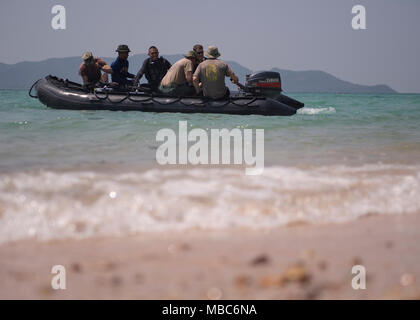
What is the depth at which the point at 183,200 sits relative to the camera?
121 inches

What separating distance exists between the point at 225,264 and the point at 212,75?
28.0 ft

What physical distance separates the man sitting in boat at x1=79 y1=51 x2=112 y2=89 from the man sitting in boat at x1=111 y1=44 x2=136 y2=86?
0.68 ft

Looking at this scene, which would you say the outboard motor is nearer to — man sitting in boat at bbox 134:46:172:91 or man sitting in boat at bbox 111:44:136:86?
man sitting in boat at bbox 134:46:172:91

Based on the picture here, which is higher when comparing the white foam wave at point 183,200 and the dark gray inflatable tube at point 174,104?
the dark gray inflatable tube at point 174,104

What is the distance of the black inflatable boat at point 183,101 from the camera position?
1077 centimetres

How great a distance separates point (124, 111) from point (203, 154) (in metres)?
6.36

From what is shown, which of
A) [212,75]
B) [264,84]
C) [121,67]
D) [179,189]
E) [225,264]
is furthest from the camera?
[264,84]

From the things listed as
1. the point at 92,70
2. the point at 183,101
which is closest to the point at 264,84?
the point at 183,101

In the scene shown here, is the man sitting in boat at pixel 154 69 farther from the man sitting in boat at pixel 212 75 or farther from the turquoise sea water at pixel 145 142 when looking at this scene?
the turquoise sea water at pixel 145 142

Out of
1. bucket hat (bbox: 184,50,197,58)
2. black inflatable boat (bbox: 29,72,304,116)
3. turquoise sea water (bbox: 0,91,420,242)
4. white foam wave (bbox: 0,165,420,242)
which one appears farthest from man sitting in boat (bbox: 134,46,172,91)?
white foam wave (bbox: 0,165,420,242)

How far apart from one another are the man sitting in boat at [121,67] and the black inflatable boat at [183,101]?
0.26 metres

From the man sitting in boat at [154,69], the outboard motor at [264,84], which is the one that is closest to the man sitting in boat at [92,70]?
the man sitting in boat at [154,69]

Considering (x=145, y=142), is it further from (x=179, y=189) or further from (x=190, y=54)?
(x=190, y=54)
